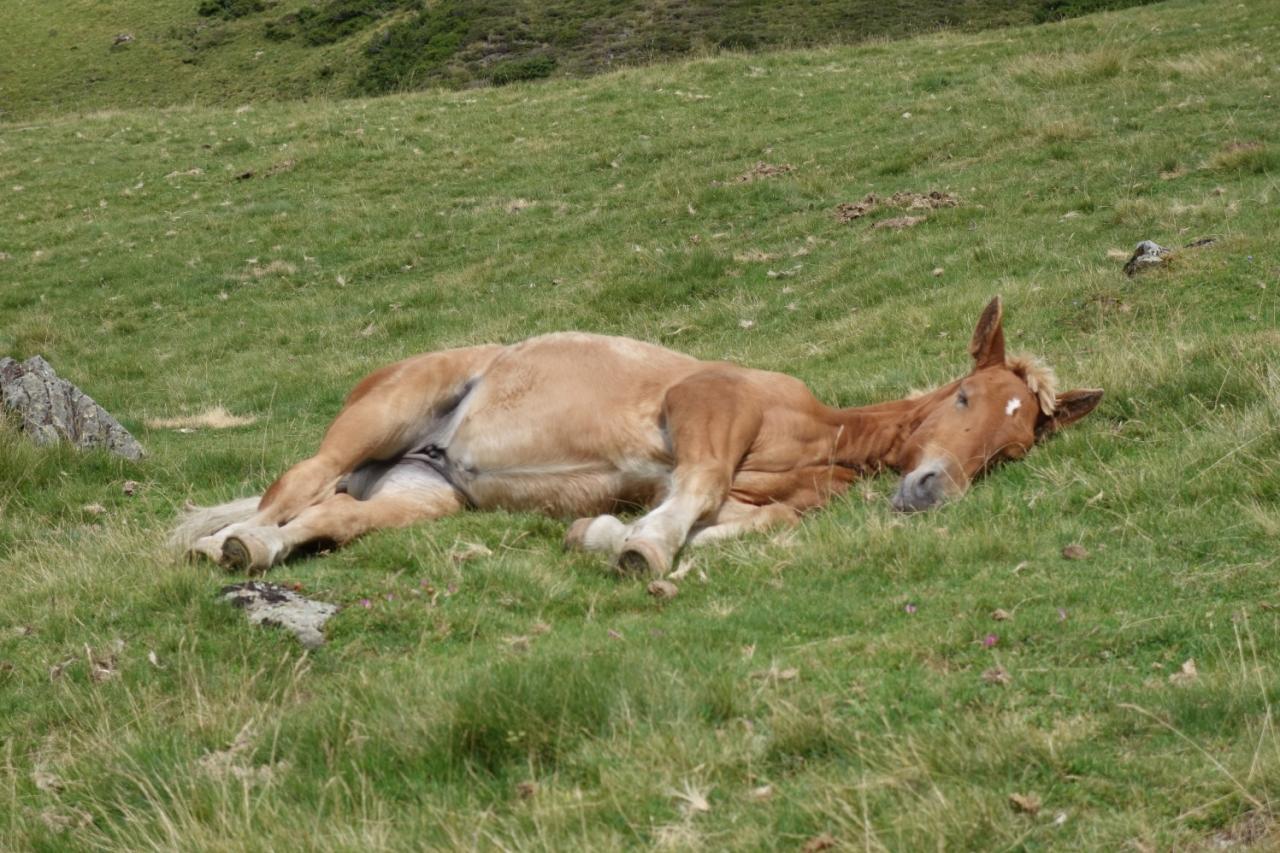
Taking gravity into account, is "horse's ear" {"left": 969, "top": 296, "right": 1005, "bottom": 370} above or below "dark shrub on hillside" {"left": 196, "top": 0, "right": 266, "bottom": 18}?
below

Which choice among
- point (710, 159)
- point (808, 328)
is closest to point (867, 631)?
point (808, 328)

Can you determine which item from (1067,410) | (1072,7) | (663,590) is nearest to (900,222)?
(1067,410)

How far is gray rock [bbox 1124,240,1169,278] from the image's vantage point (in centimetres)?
1255

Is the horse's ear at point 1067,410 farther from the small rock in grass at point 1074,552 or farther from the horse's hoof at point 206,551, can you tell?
the horse's hoof at point 206,551

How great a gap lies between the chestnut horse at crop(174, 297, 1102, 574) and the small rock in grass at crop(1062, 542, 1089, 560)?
1203mm

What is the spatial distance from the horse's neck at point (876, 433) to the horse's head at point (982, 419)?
0.06m

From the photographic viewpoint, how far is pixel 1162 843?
3582 mm

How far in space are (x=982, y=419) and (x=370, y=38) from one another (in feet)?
172

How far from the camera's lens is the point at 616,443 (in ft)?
26.9

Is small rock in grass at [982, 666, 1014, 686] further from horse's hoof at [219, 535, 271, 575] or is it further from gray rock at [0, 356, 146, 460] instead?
gray rock at [0, 356, 146, 460]

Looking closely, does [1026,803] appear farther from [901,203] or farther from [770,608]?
[901,203]

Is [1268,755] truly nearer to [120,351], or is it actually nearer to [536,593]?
[536,593]

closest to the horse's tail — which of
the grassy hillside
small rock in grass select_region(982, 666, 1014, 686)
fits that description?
small rock in grass select_region(982, 666, 1014, 686)

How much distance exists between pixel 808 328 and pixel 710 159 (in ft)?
35.4
